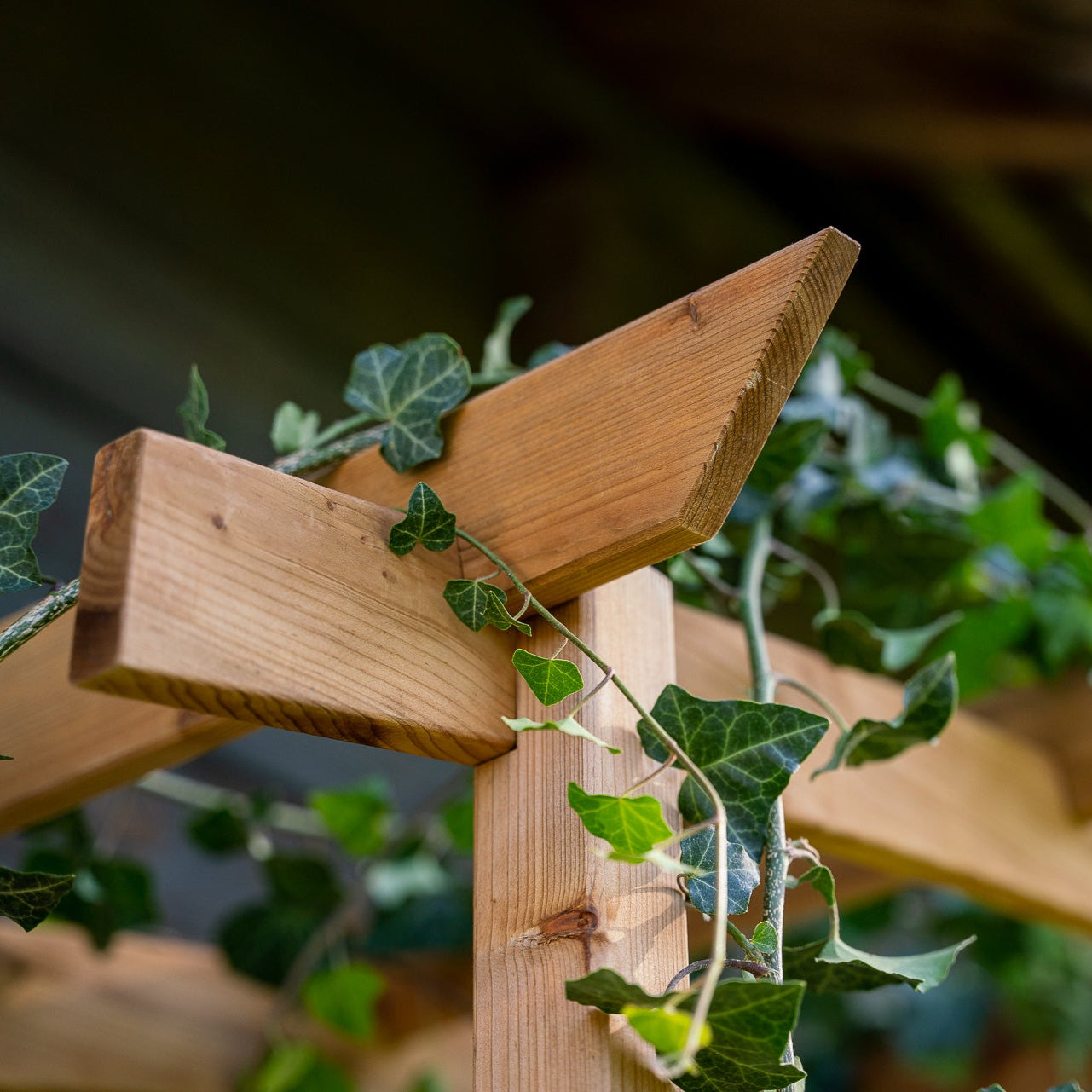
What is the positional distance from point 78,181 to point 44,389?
0.26 metres

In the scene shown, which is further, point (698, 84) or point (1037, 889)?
point (698, 84)

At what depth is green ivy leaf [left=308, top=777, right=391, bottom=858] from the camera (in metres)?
1.08

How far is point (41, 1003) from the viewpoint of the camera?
3.28 feet

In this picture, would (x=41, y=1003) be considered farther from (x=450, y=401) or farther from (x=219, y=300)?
(x=219, y=300)

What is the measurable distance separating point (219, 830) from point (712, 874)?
0.75 m

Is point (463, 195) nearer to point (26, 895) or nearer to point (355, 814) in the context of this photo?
point (355, 814)

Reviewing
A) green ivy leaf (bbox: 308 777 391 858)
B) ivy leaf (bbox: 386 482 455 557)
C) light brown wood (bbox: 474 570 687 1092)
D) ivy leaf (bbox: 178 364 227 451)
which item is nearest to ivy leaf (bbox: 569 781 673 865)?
light brown wood (bbox: 474 570 687 1092)

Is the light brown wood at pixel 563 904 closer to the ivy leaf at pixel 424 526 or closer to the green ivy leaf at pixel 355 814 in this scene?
the ivy leaf at pixel 424 526

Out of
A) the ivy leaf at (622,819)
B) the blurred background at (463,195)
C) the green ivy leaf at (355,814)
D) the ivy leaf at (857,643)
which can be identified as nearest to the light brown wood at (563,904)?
the ivy leaf at (622,819)

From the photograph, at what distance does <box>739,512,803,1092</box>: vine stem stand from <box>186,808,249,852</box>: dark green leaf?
58 cm

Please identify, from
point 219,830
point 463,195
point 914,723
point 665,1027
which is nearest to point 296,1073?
point 219,830

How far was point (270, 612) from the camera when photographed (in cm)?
46

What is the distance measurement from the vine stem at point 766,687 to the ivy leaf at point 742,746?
0.02 meters

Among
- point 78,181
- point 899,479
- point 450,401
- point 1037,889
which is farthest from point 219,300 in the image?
point 1037,889
